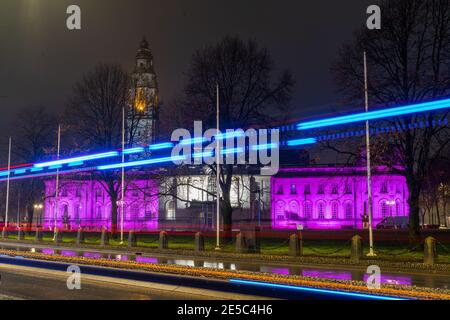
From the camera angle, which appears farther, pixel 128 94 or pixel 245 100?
pixel 128 94

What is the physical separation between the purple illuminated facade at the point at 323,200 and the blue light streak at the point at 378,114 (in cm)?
6486

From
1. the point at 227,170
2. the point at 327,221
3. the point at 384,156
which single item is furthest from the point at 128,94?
the point at 327,221

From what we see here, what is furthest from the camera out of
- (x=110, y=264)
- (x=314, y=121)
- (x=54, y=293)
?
(x=314, y=121)

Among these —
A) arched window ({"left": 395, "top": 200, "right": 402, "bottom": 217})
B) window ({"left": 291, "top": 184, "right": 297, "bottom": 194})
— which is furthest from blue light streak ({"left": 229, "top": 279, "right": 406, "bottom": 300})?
window ({"left": 291, "top": 184, "right": 297, "bottom": 194})

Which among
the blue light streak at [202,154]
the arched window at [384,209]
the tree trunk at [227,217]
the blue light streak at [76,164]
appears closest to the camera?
the blue light streak at [202,154]

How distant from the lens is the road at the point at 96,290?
11719mm

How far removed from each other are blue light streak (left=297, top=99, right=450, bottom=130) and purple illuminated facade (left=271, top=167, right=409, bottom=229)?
6486 cm

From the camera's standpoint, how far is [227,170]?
117 ft

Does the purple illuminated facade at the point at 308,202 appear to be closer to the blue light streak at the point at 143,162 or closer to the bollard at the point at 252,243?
the blue light streak at the point at 143,162

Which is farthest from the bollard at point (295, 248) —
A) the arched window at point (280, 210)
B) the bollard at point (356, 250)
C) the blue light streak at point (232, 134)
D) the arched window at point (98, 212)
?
the arched window at point (98, 212)

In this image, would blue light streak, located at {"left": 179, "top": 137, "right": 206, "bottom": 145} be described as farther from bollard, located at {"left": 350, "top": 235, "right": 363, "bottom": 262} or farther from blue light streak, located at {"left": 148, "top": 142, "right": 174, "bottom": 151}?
bollard, located at {"left": 350, "top": 235, "right": 363, "bottom": 262}
